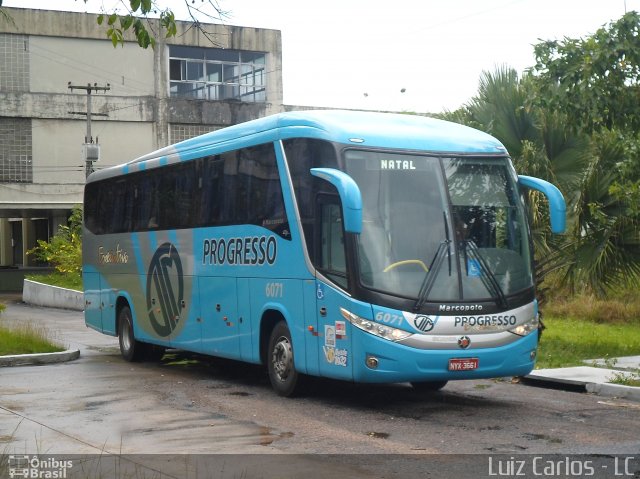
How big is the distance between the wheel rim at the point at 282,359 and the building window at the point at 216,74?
146 feet

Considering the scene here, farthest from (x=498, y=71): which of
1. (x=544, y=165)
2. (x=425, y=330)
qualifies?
(x=425, y=330)

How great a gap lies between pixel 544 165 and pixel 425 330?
9367 millimetres

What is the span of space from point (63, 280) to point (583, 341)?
97.5ft

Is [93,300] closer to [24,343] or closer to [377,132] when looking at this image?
[24,343]

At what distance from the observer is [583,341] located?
19938 mm

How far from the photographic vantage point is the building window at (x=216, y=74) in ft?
189

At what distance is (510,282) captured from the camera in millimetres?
12867

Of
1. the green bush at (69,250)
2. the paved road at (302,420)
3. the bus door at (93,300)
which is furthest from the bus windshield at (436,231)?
the green bush at (69,250)

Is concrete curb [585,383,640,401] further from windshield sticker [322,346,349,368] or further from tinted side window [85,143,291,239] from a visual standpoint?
tinted side window [85,143,291,239]

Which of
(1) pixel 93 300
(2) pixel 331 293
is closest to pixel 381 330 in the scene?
(2) pixel 331 293

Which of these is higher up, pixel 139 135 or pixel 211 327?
pixel 139 135

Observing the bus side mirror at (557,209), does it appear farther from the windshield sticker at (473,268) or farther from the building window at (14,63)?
the building window at (14,63)

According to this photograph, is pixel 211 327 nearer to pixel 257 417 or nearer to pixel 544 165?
pixel 257 417

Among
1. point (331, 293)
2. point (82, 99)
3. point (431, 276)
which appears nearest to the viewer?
point (431, 276)
